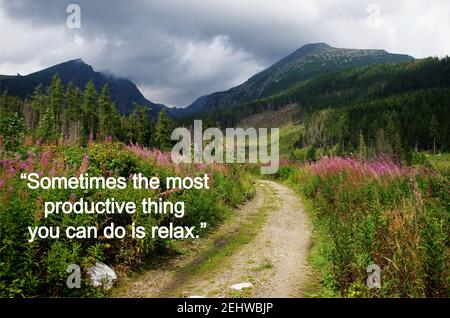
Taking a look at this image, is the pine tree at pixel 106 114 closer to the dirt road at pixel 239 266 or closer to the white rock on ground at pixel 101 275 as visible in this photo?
the dirt road at pixel 239 266

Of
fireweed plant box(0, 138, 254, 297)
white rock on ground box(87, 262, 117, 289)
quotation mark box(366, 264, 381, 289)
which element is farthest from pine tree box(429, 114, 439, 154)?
white rock on ground box(87, 262, 117, 289)

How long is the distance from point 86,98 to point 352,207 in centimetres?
7312

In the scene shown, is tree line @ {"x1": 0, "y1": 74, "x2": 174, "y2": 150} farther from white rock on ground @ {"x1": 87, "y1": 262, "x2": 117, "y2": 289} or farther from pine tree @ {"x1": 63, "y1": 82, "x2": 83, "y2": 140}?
white rock on ground @ {"x1": 87, "y1": 262, "x2": 117, "y2": 289}

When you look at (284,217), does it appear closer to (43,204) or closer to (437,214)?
(437,214)

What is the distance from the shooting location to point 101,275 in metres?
6.35

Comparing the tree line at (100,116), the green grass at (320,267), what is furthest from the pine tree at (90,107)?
the green grass at (320,267)

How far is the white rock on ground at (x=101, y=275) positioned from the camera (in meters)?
6.18

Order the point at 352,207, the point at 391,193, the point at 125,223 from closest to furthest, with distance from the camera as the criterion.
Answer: the point at 125,223 → the point at 391,193 → the point at 352,207

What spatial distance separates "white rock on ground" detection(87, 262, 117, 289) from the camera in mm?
6180

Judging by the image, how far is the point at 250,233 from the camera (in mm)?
10789

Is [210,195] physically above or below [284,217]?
above

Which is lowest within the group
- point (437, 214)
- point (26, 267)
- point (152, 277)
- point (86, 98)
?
point (152, 277)
